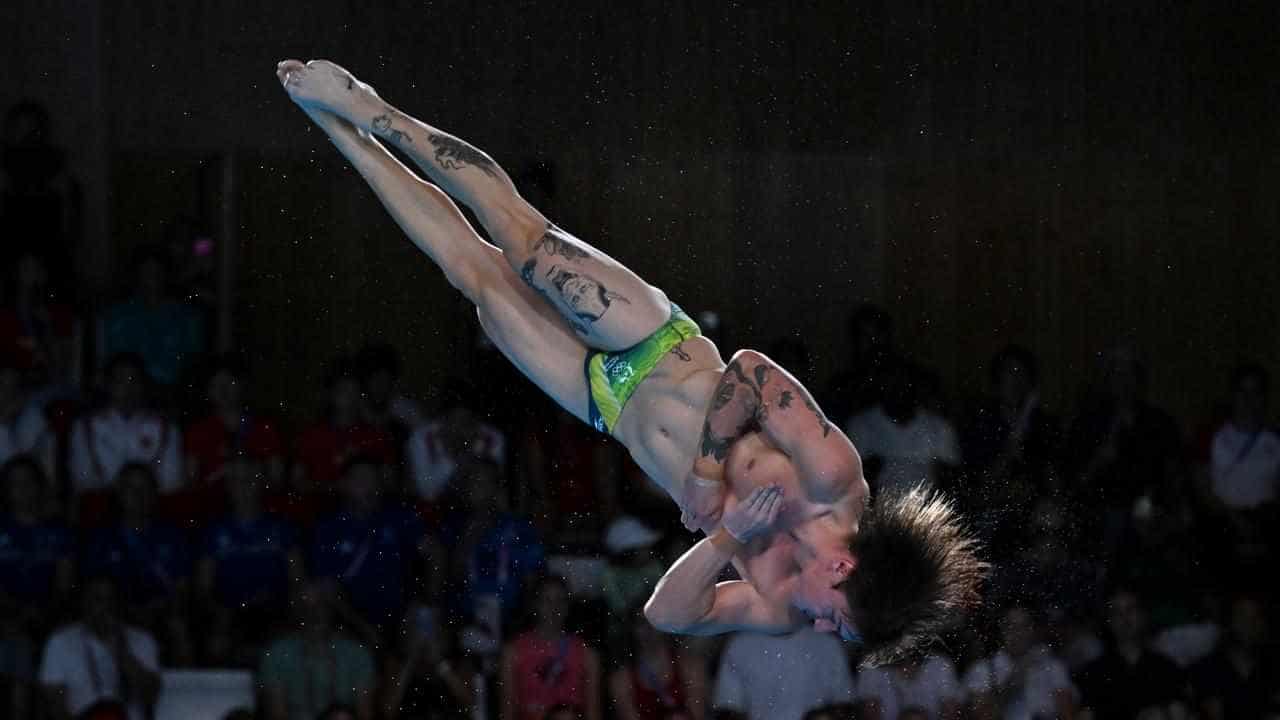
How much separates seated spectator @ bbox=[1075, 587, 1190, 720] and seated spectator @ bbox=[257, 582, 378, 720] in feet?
8.37

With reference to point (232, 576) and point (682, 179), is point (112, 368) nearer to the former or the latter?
point (232, 576)

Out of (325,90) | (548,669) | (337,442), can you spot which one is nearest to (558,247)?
(325,90)

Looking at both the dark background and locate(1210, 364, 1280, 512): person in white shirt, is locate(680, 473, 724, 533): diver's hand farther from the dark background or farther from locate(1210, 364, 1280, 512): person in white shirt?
locate(1210, 364, 1280, 512): person in white shirt

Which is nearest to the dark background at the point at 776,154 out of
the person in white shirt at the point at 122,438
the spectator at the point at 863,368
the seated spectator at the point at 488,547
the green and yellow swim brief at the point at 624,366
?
the spectator at the point at 863,368

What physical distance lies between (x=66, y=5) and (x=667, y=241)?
9.15 ft

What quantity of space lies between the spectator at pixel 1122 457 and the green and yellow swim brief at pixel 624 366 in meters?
2.86

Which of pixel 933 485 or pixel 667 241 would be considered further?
pixel 667 241

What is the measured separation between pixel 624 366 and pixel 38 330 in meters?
3.06

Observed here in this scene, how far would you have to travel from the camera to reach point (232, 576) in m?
6.79

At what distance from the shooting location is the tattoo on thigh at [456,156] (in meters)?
5.29

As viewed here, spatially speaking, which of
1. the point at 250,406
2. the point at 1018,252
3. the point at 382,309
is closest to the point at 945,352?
the point at 1018,252

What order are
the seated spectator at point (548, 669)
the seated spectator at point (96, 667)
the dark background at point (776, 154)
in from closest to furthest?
the seated spectator at point (96, 667) → the seated spectator at point (548, 669) → the dark background at point (776, 154)

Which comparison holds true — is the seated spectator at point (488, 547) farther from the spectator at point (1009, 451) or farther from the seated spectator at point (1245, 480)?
the seated spectator at point (1245, 480)

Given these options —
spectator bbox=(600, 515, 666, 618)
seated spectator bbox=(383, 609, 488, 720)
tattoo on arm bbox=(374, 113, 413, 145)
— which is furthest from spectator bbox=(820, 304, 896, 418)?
tattoo on arm bbox=(374, 113, 413, 145)
